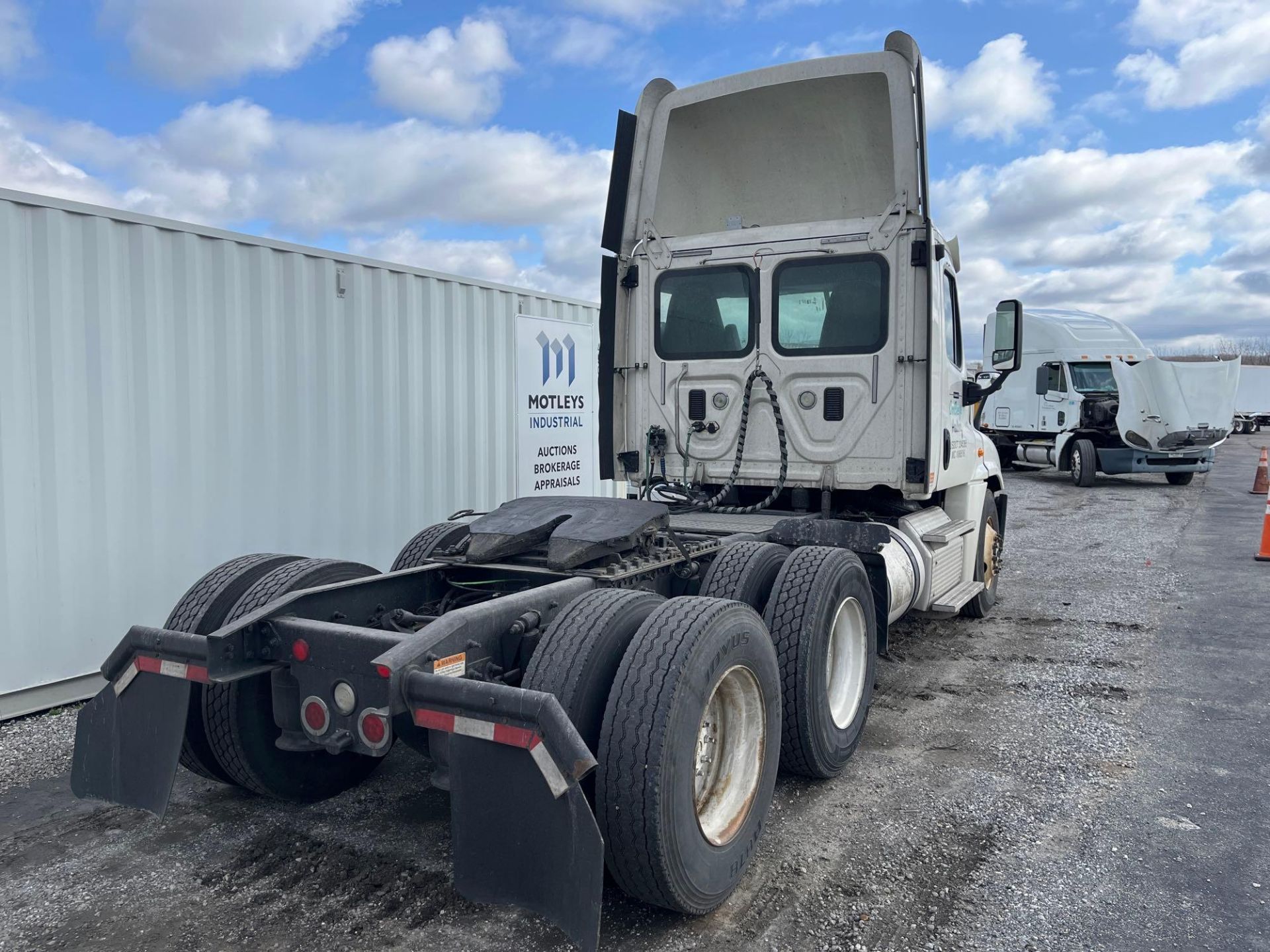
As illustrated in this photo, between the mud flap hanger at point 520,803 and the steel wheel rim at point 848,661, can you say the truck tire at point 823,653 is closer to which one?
the steel wheel rim at point 848,661

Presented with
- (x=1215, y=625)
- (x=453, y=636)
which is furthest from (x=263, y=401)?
(x=1215, y=625)

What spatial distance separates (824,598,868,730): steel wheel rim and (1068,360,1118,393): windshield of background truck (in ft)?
51.9

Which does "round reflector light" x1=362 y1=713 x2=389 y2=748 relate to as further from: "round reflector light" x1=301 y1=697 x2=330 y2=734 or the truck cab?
the truck cab

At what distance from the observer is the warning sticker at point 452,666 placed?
287cm

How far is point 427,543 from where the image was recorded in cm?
489

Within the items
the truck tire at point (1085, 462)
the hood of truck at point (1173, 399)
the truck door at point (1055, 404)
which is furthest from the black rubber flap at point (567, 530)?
the truck tire at point (1085, 462)

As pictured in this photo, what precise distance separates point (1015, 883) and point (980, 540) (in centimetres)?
431

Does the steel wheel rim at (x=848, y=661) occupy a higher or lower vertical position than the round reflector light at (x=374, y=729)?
lower

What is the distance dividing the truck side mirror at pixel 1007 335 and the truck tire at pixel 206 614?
4877 mm

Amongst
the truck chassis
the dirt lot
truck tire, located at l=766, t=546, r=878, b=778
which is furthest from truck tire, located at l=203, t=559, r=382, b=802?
truck tire, located at l=766, t=546, r=878, b=778

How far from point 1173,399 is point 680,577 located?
1585 centimetres

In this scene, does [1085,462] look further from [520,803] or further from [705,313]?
[520,803]

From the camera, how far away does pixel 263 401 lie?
6355 millimetres

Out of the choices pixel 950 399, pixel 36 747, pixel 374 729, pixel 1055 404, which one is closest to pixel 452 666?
pixel 374 729
